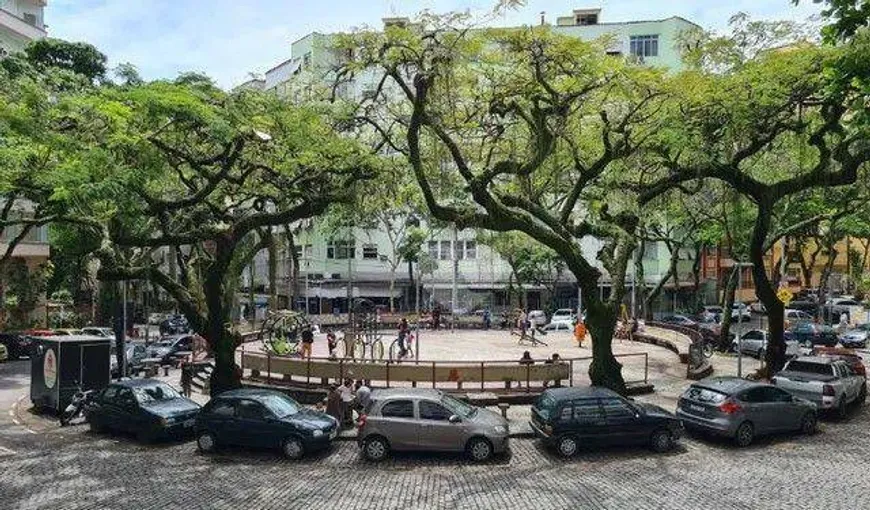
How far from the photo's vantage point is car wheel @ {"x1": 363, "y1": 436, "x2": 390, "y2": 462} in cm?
1703

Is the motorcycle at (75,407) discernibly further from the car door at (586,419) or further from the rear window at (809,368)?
the rear window at (809,368)

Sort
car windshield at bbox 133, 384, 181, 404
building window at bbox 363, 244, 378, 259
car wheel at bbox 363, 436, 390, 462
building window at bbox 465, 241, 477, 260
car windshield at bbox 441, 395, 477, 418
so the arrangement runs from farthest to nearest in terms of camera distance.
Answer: building window at bbox 363, 244, 378, 259 < building window at bbox 465, 241, 477, 260 < car windshield at bbox 133, 384, 181, 404 < car windshield at bbox 441, 395, 477, 418 < car wheel at bbox 363, 436, 390, 462

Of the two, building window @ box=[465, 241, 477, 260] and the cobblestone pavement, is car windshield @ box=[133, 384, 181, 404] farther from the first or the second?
building window @ box=[465, 241, 477, 260]

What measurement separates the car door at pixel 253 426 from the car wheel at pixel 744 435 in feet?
34.4

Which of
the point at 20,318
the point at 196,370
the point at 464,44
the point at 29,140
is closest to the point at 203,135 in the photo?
the point at 29,140

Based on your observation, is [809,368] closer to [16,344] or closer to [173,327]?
[16,344]

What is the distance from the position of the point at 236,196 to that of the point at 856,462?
2033 centimetres

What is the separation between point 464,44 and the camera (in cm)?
1881

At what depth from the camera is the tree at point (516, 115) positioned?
19.2 m

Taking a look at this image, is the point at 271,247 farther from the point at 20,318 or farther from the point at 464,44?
the point at 464,44

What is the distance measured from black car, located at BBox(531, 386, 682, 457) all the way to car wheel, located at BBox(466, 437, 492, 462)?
138cm

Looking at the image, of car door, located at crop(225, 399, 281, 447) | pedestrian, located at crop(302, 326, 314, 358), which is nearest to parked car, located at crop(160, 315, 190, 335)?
pedestrian, located at crop(302, 326, 314, 358)

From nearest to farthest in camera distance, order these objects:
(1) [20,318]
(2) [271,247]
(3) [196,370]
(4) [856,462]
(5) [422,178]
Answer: (4) [856,462]
(5) [422,178]
(3) [196,370]
(2) [271,247]
(1) [20,318]

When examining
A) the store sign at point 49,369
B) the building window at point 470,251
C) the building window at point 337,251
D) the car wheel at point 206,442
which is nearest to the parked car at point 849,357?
the car wheel at point 206,442
